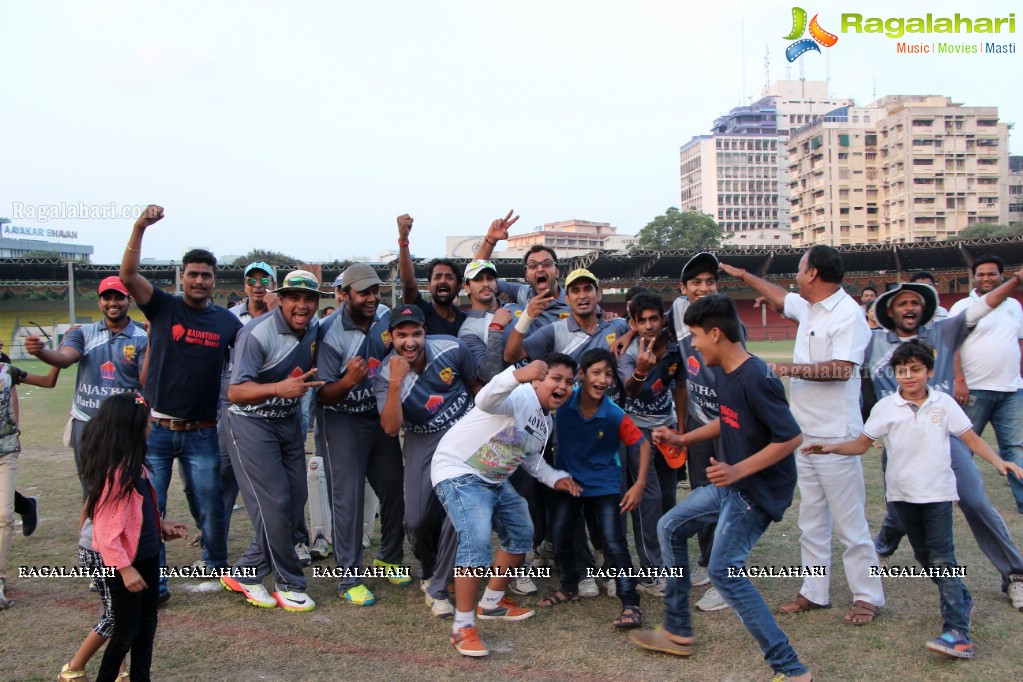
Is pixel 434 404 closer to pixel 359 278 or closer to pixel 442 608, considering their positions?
pixel 359 278

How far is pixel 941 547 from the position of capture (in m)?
4.18

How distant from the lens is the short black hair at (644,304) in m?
5.17

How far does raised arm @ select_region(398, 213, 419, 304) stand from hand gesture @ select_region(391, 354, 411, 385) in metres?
1.09

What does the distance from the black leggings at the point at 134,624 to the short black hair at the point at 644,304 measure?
319 cm

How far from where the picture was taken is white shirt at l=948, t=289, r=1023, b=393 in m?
6.68

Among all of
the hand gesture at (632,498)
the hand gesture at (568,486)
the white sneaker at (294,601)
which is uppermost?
the hand gesture at (568,486)

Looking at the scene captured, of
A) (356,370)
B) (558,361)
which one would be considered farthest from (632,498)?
(356,370)

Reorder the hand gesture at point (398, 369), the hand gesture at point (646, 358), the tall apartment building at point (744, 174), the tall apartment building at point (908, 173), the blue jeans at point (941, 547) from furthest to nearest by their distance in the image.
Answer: the tall apartment building at point (744, 174) < the tall apartment building at point (908, 173) < the hand gesture at point (646, 358) < the hand gesture at point (398, 369) < the blue jeans at point (941, 547)

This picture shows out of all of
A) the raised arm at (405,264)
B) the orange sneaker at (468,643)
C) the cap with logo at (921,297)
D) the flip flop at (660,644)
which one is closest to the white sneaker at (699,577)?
the flip flop at (660,644)

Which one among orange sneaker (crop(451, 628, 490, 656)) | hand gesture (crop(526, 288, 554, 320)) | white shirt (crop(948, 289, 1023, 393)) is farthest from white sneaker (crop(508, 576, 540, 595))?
white shirt (crop(948, 289, 1023, 393))

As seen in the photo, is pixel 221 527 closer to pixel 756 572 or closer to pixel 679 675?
pixel 679 675

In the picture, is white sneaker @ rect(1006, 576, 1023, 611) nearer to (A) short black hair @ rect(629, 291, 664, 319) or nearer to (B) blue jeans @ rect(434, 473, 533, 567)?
(A) short black hair @ rect(629, 291, 664, 319)

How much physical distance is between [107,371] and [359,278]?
6.52 feet

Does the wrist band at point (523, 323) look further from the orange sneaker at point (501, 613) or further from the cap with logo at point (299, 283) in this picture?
the orange sneaker at point (501, 613)
